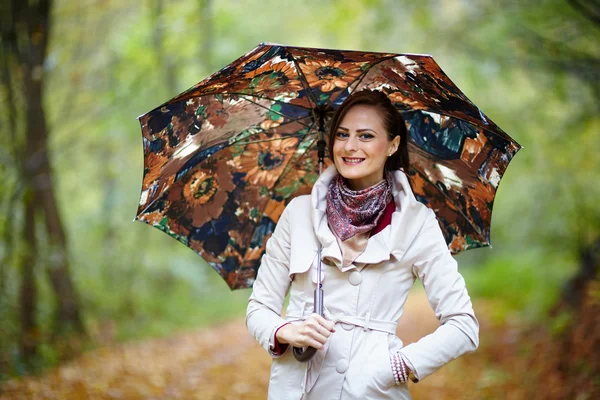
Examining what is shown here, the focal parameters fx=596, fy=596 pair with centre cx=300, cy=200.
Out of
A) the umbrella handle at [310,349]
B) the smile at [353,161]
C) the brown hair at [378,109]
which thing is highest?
the brown hair at [378,109]

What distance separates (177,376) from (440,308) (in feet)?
16.7

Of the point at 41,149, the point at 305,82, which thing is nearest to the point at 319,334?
the point at 305,82

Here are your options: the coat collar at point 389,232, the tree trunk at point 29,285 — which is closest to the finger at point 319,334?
the coat collar at point 389,232

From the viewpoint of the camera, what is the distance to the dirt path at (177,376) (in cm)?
610

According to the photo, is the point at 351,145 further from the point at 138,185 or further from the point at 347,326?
the point at 138,185

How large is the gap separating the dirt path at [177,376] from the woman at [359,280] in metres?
3.76

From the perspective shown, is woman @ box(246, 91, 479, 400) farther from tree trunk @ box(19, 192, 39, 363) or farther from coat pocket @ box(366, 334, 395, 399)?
tree trunk @ box(19, 192, 39, 363)

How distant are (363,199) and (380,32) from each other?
25.7 feet

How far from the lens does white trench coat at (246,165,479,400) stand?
257cm

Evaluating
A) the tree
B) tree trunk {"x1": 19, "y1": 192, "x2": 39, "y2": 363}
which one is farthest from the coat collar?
tree trunk {"x1": 19, "y1": 192, "x2": 39, "y2": 363}

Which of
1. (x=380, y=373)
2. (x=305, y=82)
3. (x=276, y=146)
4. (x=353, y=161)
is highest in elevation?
(x=305, y=82)

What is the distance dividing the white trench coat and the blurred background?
3.49 metres

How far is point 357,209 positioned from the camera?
2.82 m

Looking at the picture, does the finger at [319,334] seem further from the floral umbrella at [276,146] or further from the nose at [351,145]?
the floral umbrella at [276,146]
